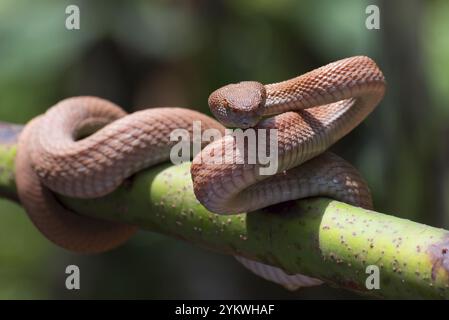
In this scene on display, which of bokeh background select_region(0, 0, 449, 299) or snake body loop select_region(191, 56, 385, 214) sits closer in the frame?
snake body loop select_region(191, 56, 385, 214)

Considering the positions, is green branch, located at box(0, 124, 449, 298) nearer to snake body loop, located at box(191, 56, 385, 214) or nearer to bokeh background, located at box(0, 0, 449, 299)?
snake body loop, located at box(191, 56, 385, 214)

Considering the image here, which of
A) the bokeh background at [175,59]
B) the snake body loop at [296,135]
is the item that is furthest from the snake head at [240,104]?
the bokeh background at [175,59]

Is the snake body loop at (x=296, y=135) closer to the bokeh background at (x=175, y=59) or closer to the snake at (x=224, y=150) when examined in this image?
the snake at (x=224, y=150)

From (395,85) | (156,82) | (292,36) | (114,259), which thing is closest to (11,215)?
(114,259)

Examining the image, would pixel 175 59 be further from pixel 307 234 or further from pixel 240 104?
pixel 307 234

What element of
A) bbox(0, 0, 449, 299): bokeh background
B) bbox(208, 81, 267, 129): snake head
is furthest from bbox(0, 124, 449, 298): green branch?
bbox(0, 0, 449, 299): bokeh background

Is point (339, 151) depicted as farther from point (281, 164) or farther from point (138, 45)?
point (281, 164)
